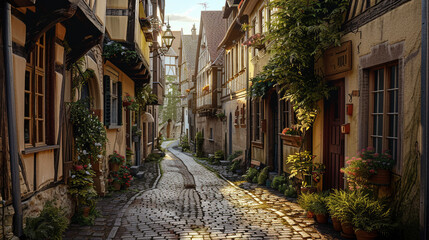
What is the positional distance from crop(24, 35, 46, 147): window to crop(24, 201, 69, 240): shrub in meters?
0.94

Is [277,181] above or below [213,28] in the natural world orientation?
below

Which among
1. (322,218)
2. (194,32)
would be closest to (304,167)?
(322,218)

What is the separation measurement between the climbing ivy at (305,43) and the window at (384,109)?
139 cm

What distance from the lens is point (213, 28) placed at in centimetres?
2647

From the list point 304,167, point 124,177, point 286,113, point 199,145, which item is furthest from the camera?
point 199,145

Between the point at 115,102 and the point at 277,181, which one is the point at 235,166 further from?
the point at 115,102

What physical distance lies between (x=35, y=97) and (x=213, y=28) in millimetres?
22371

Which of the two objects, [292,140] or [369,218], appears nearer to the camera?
[369,218]

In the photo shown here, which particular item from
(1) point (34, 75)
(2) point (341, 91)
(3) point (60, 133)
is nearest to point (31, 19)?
(1) point (34, 75)

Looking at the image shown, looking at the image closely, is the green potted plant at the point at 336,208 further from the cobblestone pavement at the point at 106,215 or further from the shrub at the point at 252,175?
the shrub at the point at 252,175

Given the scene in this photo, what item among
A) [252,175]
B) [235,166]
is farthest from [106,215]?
[235,166]

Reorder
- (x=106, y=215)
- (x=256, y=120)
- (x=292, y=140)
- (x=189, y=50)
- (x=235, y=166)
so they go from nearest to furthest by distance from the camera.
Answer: (x=106, y=215) < (x=292, y=140) < (x=256, y=120) < (x=235, y=166) < (x=189, y=50)

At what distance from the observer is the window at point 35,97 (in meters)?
4.96

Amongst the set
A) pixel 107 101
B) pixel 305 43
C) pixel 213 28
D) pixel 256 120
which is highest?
pixel 213 28
